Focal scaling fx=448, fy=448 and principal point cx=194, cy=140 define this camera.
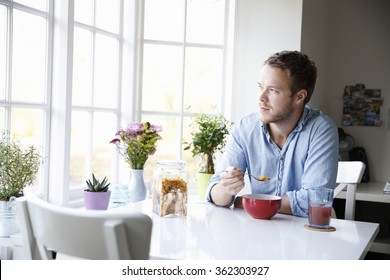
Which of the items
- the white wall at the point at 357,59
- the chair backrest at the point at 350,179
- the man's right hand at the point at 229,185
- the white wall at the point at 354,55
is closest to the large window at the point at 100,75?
the white wall at the point at 354,55

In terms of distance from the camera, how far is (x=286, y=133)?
1961 millimetres

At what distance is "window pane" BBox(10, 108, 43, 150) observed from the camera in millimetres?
2082

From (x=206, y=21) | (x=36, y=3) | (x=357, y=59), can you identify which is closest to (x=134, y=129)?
(x=36, y=3)

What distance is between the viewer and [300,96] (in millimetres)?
1945

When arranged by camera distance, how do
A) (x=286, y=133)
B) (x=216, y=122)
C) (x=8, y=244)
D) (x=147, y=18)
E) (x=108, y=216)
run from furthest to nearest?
(x=147, y=18), (x=216, y=122), (x=286, y=133), (x=8, y=244), (x=108, y=216)

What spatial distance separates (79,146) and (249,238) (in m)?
1.49

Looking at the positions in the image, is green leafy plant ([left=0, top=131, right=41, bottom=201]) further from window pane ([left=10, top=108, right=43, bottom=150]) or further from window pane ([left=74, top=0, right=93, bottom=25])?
window pane ([left=74, top=0, right=93, bottom=25])

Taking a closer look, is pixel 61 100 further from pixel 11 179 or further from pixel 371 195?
pixel 371 195

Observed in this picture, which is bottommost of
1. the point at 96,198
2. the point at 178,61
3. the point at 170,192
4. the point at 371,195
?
the point at 371,195

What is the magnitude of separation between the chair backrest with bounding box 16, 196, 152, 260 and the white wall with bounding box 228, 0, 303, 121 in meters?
2.25

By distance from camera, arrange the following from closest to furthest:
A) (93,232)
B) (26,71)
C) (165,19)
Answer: (93,232)
(26,71)
(165,19)
